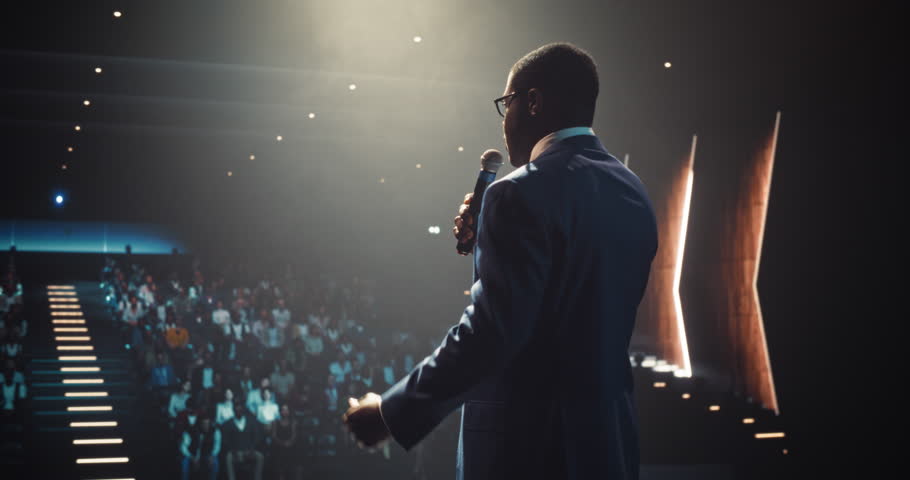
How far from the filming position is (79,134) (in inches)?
634

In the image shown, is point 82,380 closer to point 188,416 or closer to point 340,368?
point 188,416

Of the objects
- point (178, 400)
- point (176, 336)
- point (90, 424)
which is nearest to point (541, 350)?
point (178, 400)

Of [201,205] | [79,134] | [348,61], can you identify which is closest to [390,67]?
[348,61]

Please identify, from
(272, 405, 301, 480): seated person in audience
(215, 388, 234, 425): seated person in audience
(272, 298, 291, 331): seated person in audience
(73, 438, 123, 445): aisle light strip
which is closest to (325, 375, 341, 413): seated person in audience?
(272, 405, 301, 480): seated person in audience

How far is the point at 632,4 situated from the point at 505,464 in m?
7.68

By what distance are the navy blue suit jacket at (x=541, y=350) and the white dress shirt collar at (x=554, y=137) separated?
6 centimetres

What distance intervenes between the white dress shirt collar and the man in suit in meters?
0.03

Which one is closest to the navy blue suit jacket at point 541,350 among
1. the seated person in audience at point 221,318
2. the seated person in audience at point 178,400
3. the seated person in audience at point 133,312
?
the seated person in audience at point 178,400

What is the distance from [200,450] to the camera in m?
8.38

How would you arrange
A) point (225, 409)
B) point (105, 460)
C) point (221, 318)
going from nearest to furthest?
point (105, 460), point (225, 409), point (221, 318)

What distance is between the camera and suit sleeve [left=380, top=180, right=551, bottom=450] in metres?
1.11

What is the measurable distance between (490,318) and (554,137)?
0.38 meters

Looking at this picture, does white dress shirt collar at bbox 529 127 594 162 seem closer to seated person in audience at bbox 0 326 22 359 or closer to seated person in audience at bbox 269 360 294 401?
seated person in audience at bbox 269 360 294 401

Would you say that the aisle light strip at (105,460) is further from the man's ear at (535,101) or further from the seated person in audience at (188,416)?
the man's ear at (535,101)
